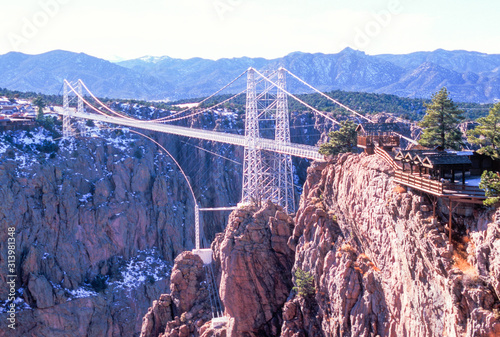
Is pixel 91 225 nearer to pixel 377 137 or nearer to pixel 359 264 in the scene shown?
pixel 377 137

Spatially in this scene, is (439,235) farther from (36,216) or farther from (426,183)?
(36,216)

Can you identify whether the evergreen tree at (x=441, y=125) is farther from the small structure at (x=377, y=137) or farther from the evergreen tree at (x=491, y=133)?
the evergreen tree at (x=491, y=133)

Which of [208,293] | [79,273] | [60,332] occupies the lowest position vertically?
[60,332]

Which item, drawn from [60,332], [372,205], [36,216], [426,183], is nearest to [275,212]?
[372,205]

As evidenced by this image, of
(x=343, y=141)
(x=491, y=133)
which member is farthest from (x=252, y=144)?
(x=491, y=133)

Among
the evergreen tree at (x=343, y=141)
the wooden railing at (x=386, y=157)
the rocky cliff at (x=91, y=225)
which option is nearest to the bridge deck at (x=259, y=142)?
the evergreen tree at (x=343, y=141)
